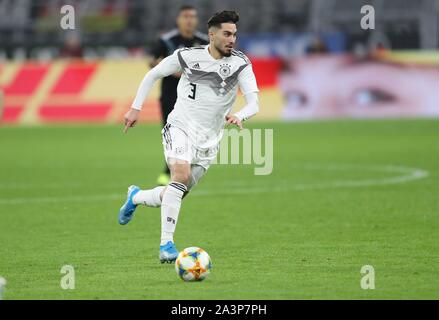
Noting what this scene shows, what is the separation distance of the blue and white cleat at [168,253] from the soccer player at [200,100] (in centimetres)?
34

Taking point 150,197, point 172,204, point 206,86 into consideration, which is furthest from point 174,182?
point 206,86

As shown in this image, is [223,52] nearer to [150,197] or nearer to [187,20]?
[150,197]

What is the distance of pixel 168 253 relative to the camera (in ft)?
30.0

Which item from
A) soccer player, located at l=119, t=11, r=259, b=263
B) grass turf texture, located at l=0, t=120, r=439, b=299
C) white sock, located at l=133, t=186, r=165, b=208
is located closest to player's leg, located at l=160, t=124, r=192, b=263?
soccer player, located at l=119, t=11, r=259, b=263

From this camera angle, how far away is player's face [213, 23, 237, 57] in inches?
369

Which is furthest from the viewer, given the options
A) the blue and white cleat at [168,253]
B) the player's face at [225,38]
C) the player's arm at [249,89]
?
the player's arm at [249,89]

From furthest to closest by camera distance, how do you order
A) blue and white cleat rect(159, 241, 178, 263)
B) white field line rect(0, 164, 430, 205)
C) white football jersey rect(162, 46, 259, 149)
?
1. white field line rect(0, 164, 430, 205)
2. white football jersey rect(162, 46, 259, 149)
3. blue and white cleat rect(159, 241, 178, 263)

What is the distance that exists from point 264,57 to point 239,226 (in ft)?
60.3

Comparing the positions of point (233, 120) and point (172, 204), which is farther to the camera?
point (172, 204)

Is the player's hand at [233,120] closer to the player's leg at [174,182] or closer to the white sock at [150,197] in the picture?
the player's leg at [174,182]

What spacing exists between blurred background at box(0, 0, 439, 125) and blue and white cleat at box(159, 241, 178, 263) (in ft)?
62.6

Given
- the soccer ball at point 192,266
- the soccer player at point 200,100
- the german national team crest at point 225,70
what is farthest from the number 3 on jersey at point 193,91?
the soccer ball at point 192,266

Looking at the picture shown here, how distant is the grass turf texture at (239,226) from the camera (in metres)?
8.11

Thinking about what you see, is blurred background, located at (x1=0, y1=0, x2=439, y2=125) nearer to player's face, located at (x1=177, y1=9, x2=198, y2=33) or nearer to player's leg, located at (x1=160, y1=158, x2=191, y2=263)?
player's face, located at (x1=177, y1=9, x2=198, y2=33)
